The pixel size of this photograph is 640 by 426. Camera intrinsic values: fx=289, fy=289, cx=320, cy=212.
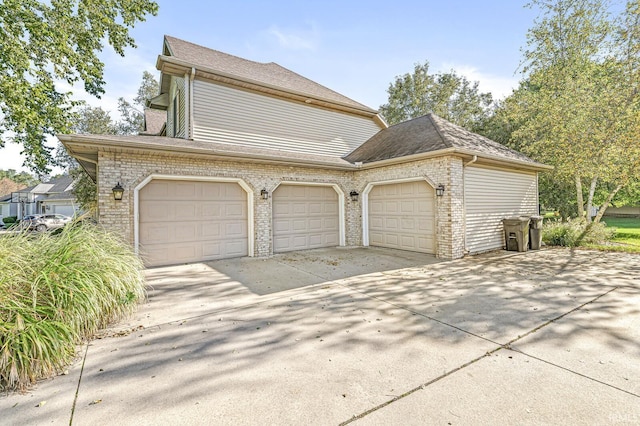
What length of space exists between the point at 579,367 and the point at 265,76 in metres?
11.6

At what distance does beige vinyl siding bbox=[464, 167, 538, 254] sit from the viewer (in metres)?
8.31

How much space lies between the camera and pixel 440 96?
2220 cm

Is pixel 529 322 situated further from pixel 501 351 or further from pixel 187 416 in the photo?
pixel 187 416

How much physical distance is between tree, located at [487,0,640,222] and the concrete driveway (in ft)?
23.9

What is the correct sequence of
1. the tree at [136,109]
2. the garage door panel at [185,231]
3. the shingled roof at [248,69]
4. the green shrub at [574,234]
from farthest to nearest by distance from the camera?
the tree at [136,109] < the green shrub at [574,234] < the shingled roof at [248,69] < the garage door panel at [185,231]

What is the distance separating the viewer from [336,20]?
8898 millimetres

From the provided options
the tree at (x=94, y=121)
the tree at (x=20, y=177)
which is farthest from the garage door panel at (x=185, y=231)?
the tree at (x=20, y=177)

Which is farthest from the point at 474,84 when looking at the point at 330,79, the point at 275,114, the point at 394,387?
the point at 394,387

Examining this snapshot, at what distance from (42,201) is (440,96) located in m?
39.2

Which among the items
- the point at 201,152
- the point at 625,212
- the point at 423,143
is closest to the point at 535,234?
the point at 423,143

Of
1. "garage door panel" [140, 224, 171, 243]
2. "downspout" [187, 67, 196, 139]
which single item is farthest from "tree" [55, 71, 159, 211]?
"garage door panel" [140, 224, 171, 243]

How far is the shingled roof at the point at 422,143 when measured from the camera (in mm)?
8266

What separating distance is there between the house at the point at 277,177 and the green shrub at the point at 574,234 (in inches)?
42.0

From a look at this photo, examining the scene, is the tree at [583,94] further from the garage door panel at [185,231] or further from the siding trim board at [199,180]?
the garage door panel at [185,231]
